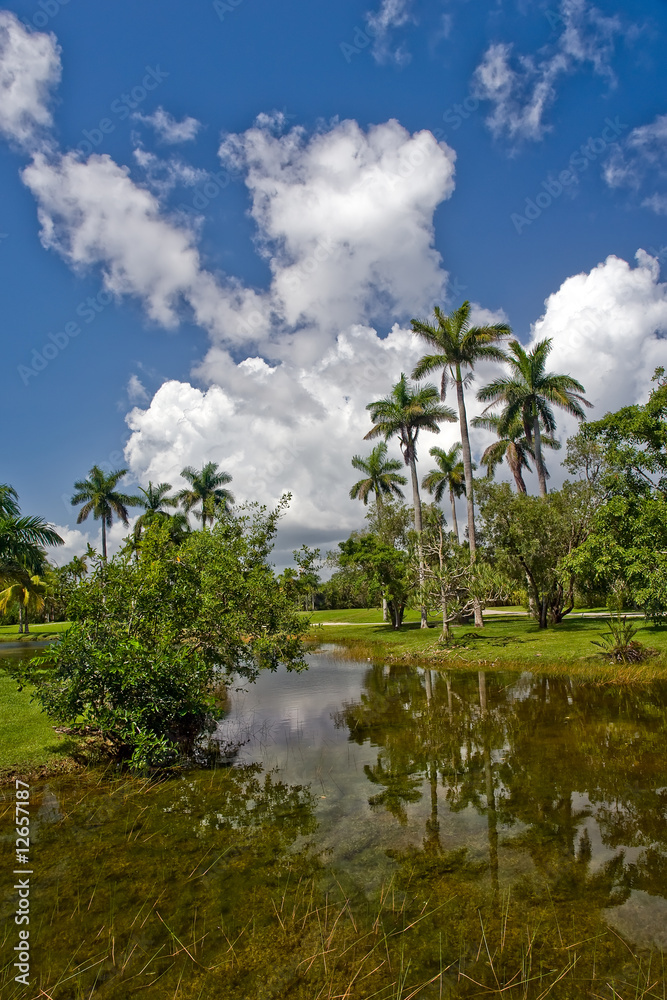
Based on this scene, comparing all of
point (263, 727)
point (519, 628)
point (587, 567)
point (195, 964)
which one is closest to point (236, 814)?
point (195, 964)

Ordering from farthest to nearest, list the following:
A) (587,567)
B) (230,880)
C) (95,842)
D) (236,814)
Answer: (587,567), (236,814), (95,842), (230,880)

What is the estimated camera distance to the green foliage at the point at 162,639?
11.1 m

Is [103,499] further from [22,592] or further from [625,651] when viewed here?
[625,651]

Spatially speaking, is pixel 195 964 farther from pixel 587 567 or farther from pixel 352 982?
pixel 587 567

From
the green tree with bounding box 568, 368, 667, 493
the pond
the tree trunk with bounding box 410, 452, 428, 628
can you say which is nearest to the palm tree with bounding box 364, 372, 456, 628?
the tree trunk with bounding box 410, 452, 428, 628

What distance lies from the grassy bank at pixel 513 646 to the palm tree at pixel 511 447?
17502 mm

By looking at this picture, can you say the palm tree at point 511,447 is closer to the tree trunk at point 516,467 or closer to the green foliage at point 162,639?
the tree trunk at point 516,467

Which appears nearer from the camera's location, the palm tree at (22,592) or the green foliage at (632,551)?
the green foliage at (632,551)

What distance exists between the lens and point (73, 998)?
4.88 m

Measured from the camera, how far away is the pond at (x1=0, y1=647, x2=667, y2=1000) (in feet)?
16.6

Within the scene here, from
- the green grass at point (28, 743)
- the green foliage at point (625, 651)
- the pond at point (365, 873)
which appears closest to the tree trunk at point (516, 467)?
the green foliage at point (625, 651)

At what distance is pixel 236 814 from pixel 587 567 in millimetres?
22070

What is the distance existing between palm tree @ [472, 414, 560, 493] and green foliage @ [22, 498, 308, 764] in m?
35.0

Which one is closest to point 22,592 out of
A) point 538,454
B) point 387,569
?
point 387,569
